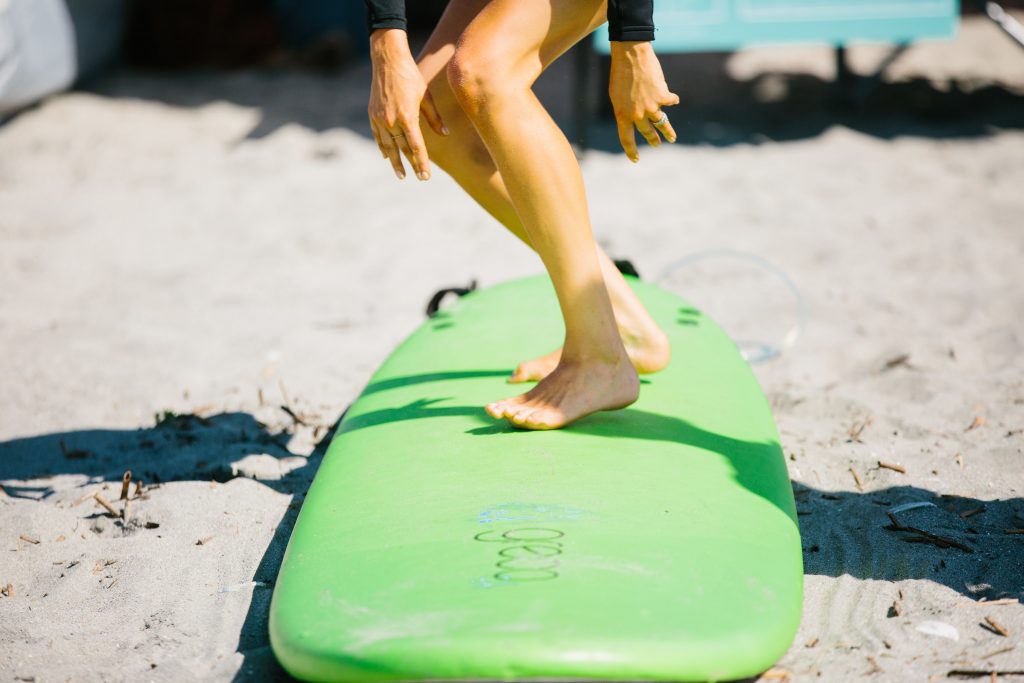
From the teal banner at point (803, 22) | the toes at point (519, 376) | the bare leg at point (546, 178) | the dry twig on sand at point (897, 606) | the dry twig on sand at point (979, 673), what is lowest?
the dry twig on sand at point (897, 606)

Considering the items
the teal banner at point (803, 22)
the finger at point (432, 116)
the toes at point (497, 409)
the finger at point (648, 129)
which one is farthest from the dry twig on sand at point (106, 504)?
the teal banner at point (803, 22)

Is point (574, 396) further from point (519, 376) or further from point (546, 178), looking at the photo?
point (546, 178)

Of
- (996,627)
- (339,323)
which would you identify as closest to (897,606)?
(996,627)

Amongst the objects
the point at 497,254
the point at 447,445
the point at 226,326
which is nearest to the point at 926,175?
the point at 497,254

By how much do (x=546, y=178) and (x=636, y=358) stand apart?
0.58 metres

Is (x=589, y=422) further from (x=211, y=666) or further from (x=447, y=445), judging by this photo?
(x=211, y=666)

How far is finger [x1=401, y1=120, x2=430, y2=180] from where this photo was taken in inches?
74.0

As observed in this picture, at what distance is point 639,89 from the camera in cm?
192

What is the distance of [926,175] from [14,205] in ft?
13.3

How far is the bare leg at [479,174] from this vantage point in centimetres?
216

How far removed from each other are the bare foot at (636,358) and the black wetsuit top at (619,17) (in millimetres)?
722

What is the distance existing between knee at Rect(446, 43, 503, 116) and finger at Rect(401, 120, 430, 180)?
0.36 feet

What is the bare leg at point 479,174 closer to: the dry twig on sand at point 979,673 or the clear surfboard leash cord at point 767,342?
the clear surfboard leash cord at point 767,342

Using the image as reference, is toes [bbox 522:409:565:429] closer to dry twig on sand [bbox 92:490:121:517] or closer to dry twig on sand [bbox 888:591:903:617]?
dry twig on sand [bbox 888:591:903:617]
